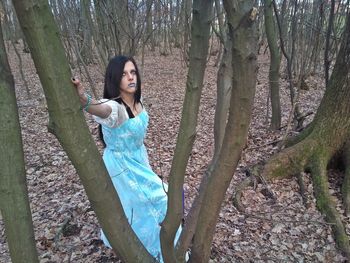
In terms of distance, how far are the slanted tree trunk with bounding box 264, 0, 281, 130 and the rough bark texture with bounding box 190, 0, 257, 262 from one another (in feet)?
13.0

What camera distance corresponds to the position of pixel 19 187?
1.49 meters

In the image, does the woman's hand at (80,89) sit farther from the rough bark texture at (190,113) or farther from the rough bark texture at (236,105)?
the rough bark texture at (236,105)

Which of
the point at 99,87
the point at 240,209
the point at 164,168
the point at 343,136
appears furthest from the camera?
the point at 99,87

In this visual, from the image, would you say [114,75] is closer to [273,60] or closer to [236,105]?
[236,105]

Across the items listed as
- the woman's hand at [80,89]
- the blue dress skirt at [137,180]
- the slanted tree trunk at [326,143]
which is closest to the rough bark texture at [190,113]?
the woman's hand at [80,89]

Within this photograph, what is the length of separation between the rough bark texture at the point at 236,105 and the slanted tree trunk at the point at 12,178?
35.2 inches

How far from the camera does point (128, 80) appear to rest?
103 inches

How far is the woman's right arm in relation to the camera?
1788mm

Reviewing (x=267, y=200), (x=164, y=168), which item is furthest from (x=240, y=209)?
(x=164, y=168)

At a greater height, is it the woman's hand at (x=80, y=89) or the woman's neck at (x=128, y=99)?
the woman's hand at (x=80, y=89)

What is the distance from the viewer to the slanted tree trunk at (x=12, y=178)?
54.6 inches

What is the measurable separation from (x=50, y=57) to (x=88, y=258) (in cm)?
223

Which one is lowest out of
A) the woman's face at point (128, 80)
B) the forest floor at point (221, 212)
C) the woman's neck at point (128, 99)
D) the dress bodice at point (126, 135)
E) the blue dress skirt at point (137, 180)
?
the forest floor at point (221, 212)

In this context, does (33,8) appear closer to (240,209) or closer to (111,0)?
(240,209)
